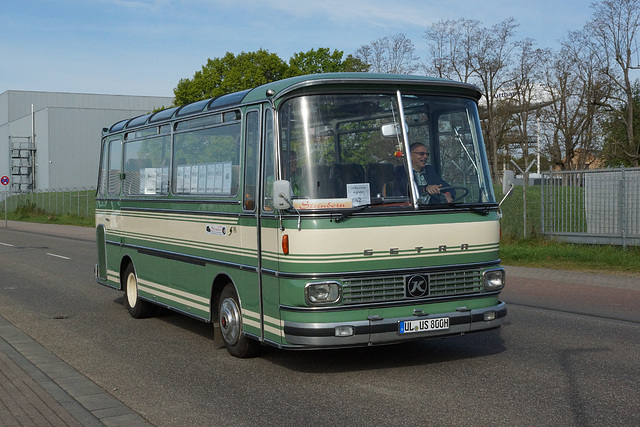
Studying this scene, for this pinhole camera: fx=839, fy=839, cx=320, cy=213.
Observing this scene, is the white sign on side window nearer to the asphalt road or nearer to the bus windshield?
the bus windshield

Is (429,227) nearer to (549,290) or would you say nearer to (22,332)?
(22,332)

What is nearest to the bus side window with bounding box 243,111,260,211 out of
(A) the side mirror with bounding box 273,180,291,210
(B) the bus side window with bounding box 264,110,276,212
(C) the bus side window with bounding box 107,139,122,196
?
(B) the bus side window with bounding box 264,110,276,212

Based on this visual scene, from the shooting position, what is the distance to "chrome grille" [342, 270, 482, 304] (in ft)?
Answer: 24.1

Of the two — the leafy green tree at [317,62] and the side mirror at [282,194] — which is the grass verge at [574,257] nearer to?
the side mirror at [282,194]

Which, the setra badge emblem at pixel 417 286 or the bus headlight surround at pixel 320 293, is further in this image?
the setra badge emblem at pixel 417 286

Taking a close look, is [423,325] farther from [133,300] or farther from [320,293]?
[133,300]

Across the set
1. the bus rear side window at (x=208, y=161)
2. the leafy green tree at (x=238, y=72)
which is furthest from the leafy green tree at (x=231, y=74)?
the bus rear side window at (x=208, y=161)

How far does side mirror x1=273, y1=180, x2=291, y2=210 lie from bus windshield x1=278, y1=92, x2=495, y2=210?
193mm

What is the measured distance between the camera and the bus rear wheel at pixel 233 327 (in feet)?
27.7

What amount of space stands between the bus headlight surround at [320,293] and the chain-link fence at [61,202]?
147 feet

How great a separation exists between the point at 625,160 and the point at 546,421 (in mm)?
38742

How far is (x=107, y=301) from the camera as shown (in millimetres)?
13586

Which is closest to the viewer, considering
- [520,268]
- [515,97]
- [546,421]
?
[546,421]

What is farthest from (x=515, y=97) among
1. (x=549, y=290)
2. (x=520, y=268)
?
(x=549, y=290)
